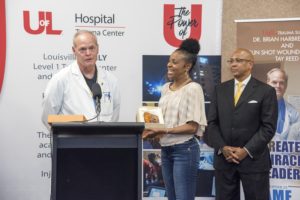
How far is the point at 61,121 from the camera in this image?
2664mm

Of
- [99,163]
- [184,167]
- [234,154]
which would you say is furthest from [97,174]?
[234,154]

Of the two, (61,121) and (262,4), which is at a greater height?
(262,4)

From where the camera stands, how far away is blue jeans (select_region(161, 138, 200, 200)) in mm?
3527

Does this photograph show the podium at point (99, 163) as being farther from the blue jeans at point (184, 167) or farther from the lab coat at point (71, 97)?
the blue jeans at point (184, 167)

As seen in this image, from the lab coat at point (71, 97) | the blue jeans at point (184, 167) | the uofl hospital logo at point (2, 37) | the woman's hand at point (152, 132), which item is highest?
the uofl hospital logo at point (2, 37)

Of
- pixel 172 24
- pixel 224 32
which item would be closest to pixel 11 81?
pixel 172 24

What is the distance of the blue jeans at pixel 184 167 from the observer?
11.6 ft

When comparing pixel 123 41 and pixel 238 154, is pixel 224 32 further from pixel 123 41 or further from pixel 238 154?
pixel 238 154

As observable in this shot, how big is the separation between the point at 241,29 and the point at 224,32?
0.60ft

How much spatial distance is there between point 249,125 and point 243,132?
3.0 inches

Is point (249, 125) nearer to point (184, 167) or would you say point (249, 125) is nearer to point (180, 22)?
point (184, 167)

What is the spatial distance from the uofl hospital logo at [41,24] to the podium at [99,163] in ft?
7.43

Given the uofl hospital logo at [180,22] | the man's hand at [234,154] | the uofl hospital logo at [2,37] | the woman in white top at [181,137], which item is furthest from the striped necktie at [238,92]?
the uofl hospital logo at [2,37]

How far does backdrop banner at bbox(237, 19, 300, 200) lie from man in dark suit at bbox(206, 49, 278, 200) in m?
0.36
